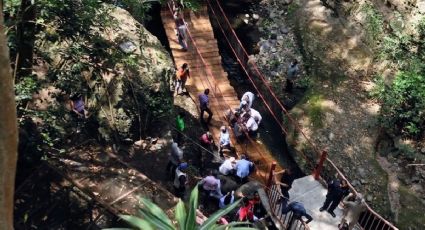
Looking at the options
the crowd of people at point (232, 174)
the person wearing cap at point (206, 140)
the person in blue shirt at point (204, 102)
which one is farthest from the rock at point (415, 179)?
the person in blue shirt at point (204, 102)

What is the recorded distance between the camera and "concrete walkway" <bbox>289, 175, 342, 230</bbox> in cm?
1014

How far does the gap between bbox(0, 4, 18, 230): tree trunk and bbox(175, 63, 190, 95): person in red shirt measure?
10.8 meters

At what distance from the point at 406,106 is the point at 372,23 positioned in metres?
3.27

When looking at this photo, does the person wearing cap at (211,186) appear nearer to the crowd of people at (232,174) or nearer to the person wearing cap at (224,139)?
the crowd of people at (232,174)

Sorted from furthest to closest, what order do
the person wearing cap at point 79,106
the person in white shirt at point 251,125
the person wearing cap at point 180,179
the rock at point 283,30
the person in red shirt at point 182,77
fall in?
the rock at point 283,30, the person in red shirt at point 182,77, the person in white shirt at point 251,125, the person wearing cap at point 180,179, the person wearing cap at point 79,106

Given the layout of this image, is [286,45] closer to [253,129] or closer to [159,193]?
[253,129]

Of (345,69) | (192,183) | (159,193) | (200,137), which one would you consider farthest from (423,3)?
(159,193)

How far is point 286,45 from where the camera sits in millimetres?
16953

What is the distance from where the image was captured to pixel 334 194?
9.90m

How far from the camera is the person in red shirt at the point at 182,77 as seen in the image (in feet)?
45.3

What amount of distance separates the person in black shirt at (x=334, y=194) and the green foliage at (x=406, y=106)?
11.9 ft

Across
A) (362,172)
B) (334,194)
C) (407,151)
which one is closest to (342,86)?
(407,151)

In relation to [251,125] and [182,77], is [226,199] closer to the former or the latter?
[251,125]

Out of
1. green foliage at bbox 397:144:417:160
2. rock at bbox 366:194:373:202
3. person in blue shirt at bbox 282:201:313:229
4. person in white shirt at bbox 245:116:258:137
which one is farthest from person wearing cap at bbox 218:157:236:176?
green foliage at bbox 397:144:417:160
